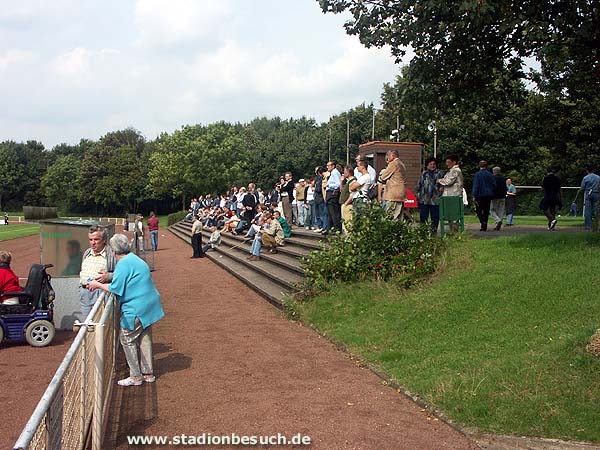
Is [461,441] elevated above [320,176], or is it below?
below

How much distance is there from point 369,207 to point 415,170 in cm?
1234

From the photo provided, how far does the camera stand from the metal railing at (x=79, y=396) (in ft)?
10.3

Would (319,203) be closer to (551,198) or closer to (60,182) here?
(551,198)

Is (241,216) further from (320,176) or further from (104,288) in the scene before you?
(104,288)

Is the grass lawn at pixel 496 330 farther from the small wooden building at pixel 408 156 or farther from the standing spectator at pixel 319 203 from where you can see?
the small wooden building at pixel 408 156

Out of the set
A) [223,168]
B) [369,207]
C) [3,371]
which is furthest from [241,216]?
[223,168]

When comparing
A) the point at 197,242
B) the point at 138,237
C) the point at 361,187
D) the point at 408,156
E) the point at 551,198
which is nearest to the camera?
the point at 361,187

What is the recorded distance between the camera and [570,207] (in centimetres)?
3366

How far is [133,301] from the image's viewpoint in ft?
22.2

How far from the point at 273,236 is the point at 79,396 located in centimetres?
1336


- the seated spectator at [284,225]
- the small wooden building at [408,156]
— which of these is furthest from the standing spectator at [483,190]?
the small wooden building at [408,156]

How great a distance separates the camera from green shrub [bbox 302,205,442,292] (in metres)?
11.0

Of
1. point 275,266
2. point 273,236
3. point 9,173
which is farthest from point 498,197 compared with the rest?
point 9,173

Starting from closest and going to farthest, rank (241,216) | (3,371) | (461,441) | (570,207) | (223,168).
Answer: (461,441), (3,371), (241,216), (570,207), (223,168)
